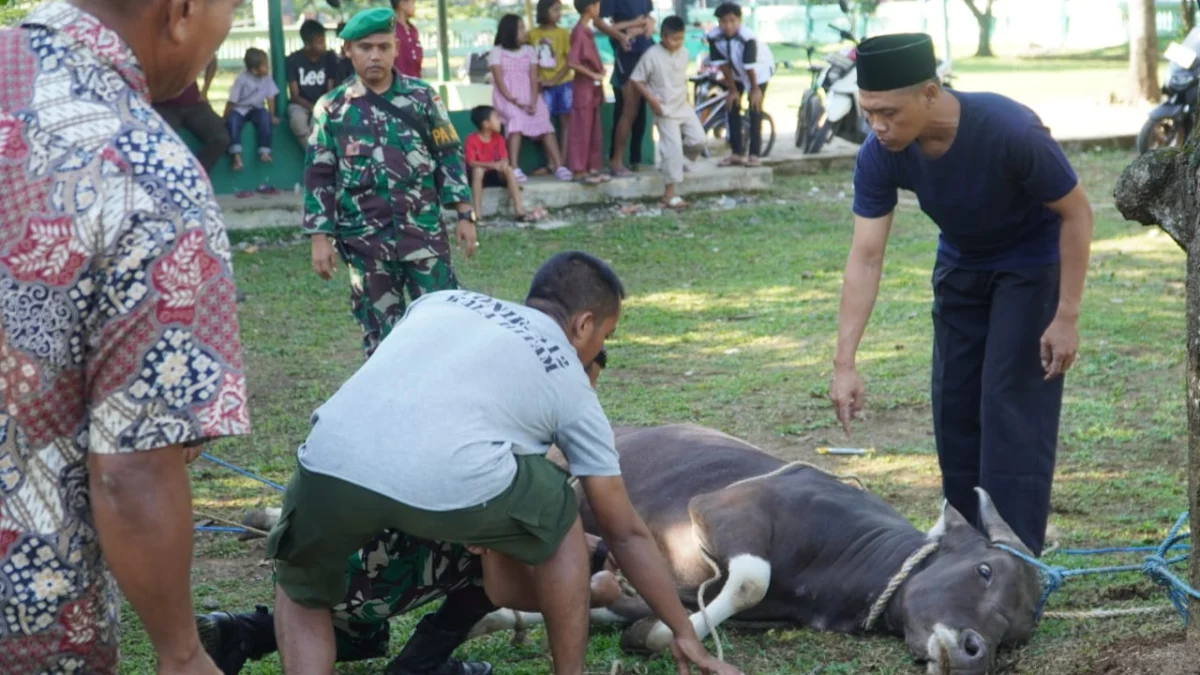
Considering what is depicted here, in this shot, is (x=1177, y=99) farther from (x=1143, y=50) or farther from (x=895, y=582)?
(x=895, y=582)

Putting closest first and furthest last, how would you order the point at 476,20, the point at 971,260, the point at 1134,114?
the point at 971,260
the point at 1134,114
the point at 476,20

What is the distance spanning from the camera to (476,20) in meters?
27.5

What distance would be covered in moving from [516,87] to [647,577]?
1109 centimetres

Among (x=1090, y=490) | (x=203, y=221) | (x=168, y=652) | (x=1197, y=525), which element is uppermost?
(x=203, y=221)

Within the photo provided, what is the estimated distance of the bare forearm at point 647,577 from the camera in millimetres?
3922

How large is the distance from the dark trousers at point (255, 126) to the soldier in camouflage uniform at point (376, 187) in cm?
717

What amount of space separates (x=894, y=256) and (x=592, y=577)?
8.05 metres

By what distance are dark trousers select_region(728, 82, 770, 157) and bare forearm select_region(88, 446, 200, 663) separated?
14342mm

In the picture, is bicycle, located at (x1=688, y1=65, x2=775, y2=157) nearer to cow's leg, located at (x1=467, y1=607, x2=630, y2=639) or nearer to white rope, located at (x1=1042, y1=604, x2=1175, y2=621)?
white rope, located at (x1=1042, y1=604, x2=1175, y2=621)

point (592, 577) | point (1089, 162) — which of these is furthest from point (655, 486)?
point (1089, 162)

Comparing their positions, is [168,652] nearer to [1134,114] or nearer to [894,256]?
[894,256]

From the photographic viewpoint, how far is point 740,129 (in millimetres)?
16125

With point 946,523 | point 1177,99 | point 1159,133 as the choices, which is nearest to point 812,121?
point 1159,133

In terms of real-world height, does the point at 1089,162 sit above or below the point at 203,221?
below
